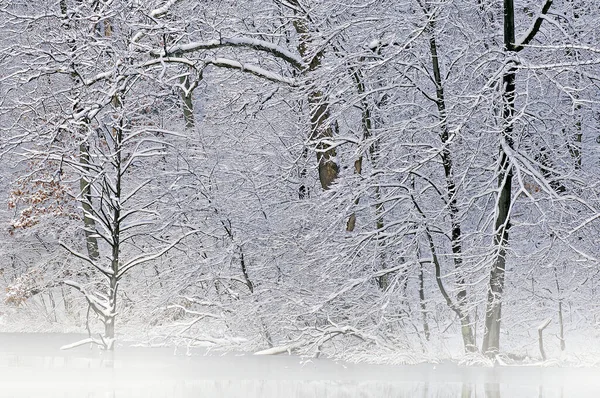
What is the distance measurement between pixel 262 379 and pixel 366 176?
275 cm

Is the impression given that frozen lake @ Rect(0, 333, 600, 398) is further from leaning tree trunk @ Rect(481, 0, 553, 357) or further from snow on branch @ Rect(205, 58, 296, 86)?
snow on branch @ Rect(205, 58, 296, 86)

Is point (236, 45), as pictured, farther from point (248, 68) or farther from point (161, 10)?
point (161, 10)

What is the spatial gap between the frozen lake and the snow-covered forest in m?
0.59

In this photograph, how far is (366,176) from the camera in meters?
9.95

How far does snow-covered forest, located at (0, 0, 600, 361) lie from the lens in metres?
9.57

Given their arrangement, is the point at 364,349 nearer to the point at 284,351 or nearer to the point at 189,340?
the point at 284,351

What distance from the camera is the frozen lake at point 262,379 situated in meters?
8.04

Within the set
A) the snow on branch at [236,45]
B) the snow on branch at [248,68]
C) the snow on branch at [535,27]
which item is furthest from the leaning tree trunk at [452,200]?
the snow on branch at [248,68]

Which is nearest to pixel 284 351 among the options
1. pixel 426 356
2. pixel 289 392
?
pixel 426 356

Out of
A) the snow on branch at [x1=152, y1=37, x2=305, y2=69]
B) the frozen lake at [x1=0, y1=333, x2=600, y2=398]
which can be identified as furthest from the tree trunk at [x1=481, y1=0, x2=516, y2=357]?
the snow on branch at [x1=152, y1=37, x2=305, y2=69]

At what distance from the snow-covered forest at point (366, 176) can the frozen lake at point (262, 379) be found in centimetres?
59

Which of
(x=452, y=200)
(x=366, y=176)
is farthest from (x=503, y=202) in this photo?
(x=366, y=176)

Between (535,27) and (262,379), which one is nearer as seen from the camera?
(262,379)

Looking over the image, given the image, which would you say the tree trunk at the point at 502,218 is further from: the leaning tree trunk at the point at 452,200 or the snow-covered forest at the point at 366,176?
the leaning tree trunk at the point at 452,200
